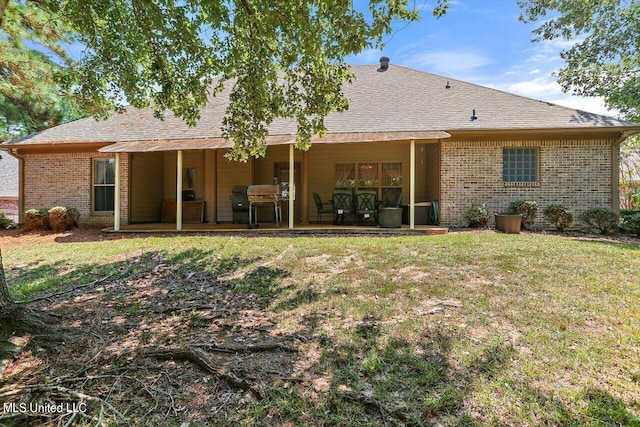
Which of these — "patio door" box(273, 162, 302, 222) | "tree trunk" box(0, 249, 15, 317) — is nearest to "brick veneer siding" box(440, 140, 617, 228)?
"patio door" box(273, 162, 302, 222)

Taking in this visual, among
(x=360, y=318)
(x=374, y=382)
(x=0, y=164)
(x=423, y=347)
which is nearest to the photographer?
(x=374, y=382)

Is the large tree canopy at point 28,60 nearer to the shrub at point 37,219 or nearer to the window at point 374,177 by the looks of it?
the shrub at point 37,219

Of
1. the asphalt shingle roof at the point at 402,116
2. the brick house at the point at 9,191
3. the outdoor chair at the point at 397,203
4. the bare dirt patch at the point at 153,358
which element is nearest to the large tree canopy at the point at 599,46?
the asphalt shingle roof at the point at 402,116

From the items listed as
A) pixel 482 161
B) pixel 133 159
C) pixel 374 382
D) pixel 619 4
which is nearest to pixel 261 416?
pixel 374 382

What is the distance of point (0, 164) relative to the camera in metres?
23.7

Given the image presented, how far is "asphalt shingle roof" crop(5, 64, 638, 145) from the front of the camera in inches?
393

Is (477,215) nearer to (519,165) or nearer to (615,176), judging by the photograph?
(519,165)

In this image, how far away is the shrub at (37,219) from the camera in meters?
11.0

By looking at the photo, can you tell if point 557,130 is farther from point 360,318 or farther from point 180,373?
point 180,373

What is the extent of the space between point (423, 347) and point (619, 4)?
18.4 metres

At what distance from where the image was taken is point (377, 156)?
12594 millimetres

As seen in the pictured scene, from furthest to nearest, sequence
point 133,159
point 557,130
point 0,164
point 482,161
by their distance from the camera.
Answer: point 0,164 < point 133,159 < point 482,161 < point 557,130

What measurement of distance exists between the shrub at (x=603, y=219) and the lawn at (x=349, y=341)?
3685mm

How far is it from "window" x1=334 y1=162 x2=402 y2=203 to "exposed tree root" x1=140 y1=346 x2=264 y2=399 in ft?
33.1
